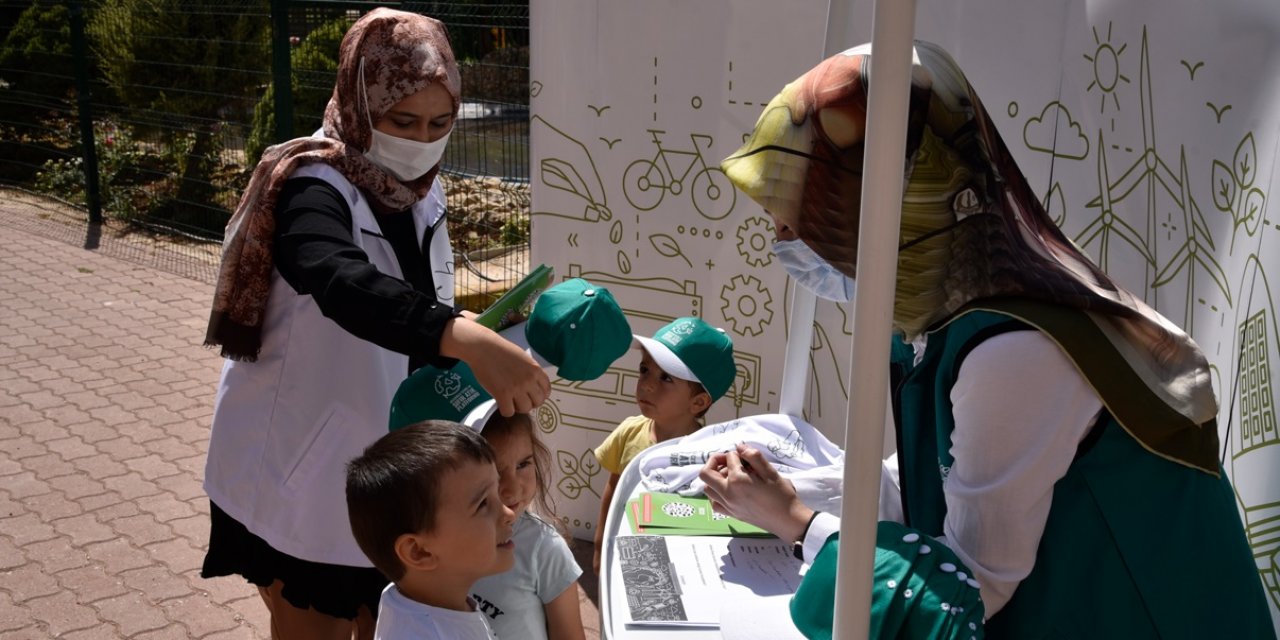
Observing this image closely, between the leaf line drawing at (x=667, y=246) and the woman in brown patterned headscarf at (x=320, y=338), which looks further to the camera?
the leaf line drawing at (x=667, y=246)

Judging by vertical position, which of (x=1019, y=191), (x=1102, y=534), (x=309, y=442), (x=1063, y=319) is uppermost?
(x=1019, y=191)

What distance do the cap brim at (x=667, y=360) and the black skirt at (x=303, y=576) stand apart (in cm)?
102

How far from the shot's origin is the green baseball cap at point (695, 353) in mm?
3246

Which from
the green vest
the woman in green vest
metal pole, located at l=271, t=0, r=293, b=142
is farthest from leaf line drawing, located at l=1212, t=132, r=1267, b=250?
metal pole, located at l=271, t=0, r=293, b=142

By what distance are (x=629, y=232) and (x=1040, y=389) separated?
2.63 m

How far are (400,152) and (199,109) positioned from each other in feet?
26.1

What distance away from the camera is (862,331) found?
1299 mm

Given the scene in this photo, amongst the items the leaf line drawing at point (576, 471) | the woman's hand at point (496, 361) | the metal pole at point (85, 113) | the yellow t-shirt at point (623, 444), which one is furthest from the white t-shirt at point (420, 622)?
the metal pole at point (85, 113)

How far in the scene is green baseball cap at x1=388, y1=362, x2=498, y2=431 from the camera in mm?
2051

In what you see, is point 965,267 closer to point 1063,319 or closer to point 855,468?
point 1063,319

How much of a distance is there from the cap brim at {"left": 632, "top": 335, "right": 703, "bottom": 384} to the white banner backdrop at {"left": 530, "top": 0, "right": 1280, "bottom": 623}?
0.49 metres

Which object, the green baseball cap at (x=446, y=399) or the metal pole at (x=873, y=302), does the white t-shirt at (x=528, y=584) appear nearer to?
the green baseball cap at (x=446, y=399)

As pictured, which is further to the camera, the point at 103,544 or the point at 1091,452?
the point at 103,544

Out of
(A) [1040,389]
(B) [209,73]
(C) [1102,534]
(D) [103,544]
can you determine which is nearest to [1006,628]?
(C) [1102,534]
